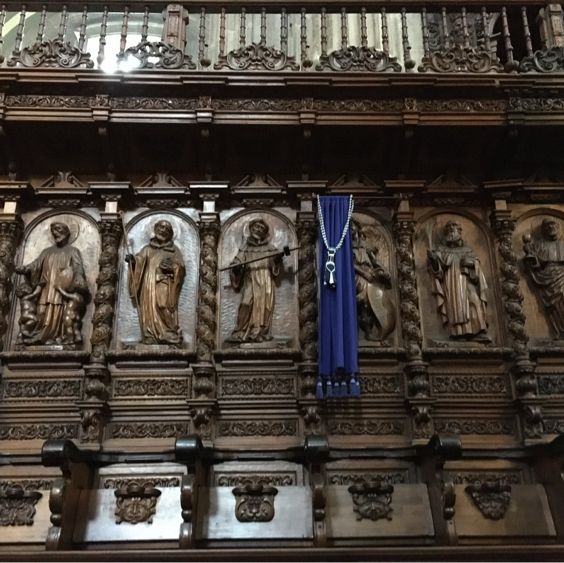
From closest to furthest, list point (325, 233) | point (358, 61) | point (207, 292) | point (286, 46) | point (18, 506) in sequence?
point (18, 506) → point (207, 292) → point (325, 233) → point (358, 61) → point (286, 46)

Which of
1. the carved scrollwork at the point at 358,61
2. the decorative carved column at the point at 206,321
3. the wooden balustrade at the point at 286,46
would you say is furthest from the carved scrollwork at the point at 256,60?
the decorative carved column at the point at 206,321

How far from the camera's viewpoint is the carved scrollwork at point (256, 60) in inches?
243

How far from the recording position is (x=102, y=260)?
6.02m

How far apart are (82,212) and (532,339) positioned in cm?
431

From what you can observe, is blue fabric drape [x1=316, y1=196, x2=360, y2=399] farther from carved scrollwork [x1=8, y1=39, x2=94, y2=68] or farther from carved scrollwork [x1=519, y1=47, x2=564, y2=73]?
carved scrollwork [x1=8, y1=39, x2=94, y2=68]

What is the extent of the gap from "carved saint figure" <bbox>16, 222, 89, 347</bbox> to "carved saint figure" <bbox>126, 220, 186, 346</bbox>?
1.62 feet

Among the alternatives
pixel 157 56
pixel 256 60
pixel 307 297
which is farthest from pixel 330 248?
pixel 157 56

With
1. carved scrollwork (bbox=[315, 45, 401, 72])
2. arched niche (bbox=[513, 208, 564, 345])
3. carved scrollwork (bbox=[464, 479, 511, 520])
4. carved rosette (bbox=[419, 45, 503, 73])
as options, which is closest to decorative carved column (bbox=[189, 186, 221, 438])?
carved scrollwork (bbox=[315, 45, 401, 72])

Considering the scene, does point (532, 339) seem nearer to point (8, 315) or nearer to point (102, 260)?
point (102, 260)

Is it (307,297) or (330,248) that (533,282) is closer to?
(330,248)

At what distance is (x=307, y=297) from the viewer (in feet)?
19.4

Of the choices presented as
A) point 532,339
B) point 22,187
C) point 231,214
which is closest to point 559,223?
point 532,339

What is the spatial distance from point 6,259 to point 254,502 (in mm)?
3090

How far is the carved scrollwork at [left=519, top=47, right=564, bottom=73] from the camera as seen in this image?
6219 millimetres
